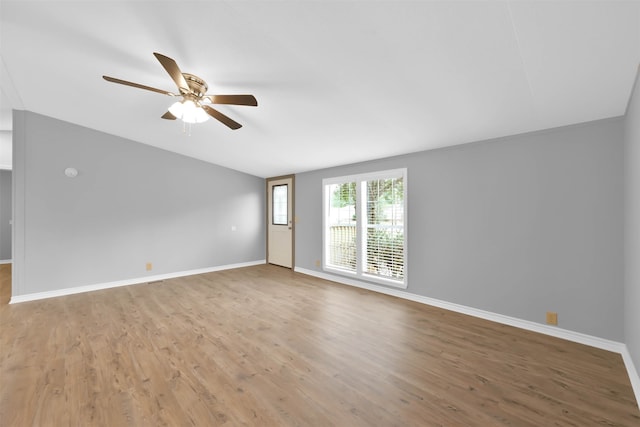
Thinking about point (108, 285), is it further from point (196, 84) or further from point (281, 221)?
point (196, 84)

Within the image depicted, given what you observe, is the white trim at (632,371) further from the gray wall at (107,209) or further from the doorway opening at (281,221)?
the gray wall at (107,209)

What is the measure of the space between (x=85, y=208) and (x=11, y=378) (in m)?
2.98

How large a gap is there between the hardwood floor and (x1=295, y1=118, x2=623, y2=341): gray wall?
1.20 feet

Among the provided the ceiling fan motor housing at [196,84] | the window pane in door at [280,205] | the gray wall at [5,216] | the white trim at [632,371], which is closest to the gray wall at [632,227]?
the white trim at [632,371]

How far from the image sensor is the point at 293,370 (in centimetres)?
201

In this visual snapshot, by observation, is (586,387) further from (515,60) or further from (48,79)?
(48,79)

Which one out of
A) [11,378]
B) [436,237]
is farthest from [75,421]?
[436,237]

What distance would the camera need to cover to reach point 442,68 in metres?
1.92

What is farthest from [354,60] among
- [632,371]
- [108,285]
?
[108,285]

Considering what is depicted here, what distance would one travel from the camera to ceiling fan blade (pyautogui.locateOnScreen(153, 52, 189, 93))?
177 centimetres

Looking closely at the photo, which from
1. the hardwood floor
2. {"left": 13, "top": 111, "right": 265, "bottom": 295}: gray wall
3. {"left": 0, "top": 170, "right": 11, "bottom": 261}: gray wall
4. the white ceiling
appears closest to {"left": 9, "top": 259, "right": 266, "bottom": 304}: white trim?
{"left": 13, "top": 111, "right": 265, "bottom": 295}: gray wall

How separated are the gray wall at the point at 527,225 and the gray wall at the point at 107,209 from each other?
3704mm

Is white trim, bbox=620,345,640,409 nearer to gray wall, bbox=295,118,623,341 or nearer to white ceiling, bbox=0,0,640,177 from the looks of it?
gray wall, bbox=295,118,623,341

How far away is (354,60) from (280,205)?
449 cm
